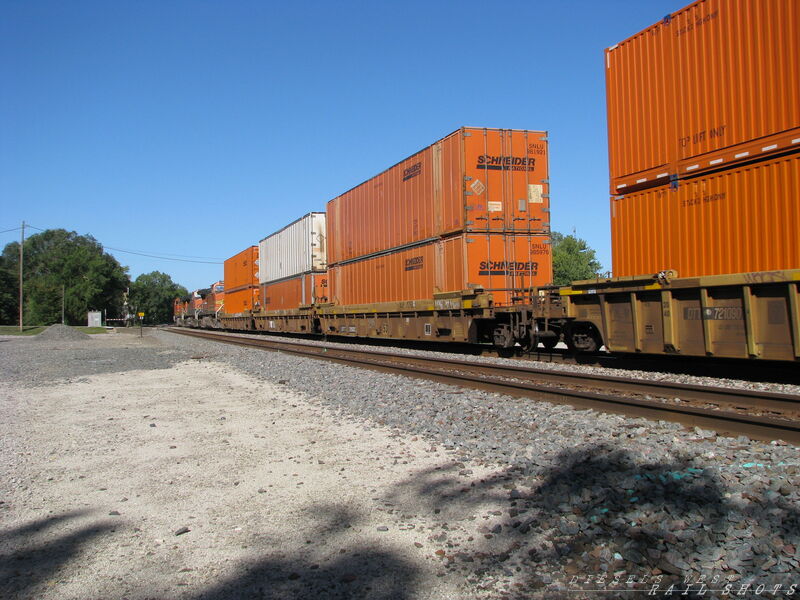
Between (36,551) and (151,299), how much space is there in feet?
446

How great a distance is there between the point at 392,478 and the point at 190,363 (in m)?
11.4

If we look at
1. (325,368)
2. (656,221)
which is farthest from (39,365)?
(656,221)

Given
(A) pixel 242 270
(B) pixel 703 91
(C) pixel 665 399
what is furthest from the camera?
(A) pixel 242 270

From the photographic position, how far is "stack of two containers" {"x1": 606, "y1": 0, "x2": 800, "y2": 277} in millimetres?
7648

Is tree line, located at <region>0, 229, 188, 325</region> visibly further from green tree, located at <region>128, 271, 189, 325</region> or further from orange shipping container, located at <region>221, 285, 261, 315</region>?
orange shipping container, located at <region>221, 285, 261, 315</region>

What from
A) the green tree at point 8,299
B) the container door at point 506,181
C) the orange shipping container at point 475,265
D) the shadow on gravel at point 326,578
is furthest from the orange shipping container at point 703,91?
the green tree at point 8,299

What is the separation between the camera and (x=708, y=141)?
28.2ft

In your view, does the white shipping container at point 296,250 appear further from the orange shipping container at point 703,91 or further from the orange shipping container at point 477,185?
the orange shipping container at point 703,91

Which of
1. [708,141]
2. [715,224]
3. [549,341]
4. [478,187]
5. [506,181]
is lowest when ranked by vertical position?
[549,341]

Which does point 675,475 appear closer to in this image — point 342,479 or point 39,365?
point 342,479

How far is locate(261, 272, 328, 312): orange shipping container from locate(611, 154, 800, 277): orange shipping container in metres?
14.5

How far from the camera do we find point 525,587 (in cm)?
255

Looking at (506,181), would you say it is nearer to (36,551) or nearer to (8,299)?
(36,551)

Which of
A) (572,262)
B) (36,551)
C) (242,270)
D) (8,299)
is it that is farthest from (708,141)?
(8,299)
